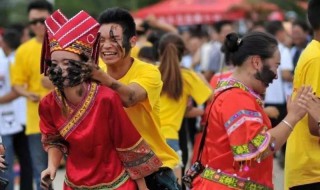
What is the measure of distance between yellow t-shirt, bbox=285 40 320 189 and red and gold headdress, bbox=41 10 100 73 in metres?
1.50

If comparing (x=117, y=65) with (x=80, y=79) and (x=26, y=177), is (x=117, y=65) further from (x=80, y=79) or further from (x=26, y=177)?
(x=26, y=177)

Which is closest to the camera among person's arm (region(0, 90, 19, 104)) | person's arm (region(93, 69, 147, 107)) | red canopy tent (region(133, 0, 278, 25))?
person's arm (region(93, 69, 147, 107))

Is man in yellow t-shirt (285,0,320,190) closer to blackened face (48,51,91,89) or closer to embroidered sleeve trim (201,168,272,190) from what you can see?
embroidered sleeve trim (201,168,272,190)

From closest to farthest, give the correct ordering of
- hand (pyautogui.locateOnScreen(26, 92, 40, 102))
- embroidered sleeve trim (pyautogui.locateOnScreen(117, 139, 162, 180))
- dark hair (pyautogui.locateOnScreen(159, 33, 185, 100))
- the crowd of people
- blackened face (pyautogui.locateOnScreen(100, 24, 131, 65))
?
the crowd of people < embroidered sleeve trim (pyautogui.locateOnScreen(117, 139, 162, 180)) < blackened face (pyautogui.locateOnScreen(100, 24, 131, 65)) < dark hair (pyautogui.locateOnScreen(159, 33, 185, 100)) < hand (pyautogui.locateOnScreen(26, 92, 40, 102))

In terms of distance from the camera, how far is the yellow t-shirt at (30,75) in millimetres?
9852

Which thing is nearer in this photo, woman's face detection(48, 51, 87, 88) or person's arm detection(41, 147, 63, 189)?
woman's face detection(48, 51, 87, 88)

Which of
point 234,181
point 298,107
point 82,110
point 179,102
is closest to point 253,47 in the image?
point 298,107

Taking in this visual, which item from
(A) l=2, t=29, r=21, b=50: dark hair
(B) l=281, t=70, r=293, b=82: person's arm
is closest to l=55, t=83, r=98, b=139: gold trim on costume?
(B) l=281, t=70, r=293, b=82: person's arm

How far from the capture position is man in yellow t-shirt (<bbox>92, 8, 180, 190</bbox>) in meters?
6.07

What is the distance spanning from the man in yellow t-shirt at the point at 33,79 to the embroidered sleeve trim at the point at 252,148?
474cm

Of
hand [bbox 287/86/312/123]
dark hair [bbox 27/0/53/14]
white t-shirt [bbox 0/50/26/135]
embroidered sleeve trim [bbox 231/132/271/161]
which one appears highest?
dark hair [bbox 27/0/53/14]

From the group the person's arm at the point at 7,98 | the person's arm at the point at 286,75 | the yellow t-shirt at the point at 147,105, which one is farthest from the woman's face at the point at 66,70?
the person's arm at the point at 286,75

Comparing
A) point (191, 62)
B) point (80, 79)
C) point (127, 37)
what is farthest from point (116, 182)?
point (191, 62)

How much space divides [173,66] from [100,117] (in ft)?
11.6
